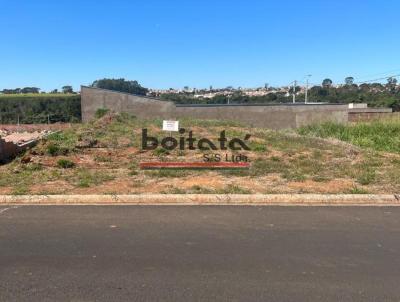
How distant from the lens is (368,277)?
4.22 meters

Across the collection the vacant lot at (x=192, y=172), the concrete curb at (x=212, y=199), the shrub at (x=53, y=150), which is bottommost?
the concrete curb at (x=212, y=199)

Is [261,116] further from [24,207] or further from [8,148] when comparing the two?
[24,207]

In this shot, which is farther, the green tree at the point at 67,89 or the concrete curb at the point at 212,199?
the green tree at the point at 67,89

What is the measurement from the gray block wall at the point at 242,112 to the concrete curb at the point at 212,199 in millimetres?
24528

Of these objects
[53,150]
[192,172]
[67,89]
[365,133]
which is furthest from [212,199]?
[67,89]

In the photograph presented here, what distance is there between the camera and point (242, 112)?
32812 mm

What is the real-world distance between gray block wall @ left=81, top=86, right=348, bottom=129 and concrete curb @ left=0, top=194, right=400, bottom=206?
24528 millimetres

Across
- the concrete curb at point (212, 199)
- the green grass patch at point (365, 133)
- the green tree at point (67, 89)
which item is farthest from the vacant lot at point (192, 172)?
the green tree at point (67, 89)

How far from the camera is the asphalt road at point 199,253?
3.89 m

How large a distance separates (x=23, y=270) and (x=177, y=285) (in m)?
1.56

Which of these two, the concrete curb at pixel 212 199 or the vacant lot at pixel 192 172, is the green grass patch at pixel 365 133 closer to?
the vacant lot at pixel 192 172

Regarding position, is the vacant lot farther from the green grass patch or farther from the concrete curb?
the green grass patch

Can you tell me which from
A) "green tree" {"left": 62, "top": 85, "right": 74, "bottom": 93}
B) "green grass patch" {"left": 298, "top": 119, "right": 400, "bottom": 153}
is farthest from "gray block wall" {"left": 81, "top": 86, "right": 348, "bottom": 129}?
"green tree" {"left": 62, "top": 85, "right": 74, "bottom": 93}

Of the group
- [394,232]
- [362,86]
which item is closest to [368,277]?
[394,232]
